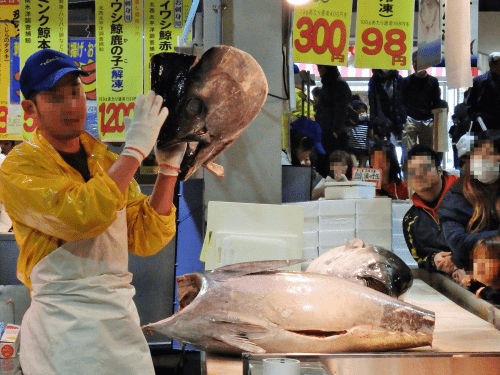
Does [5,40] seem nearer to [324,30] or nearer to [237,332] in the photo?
[324,30]

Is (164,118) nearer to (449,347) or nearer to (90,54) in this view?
(449,347)

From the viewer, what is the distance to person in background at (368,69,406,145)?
8.90m

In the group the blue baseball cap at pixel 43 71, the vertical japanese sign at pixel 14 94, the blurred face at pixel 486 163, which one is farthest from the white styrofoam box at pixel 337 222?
the vertical japanese sign at pixel 14 94

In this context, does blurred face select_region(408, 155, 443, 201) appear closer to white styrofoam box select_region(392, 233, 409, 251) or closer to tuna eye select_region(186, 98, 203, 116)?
white styrofoam box select_region(392, 233, 409, 251)

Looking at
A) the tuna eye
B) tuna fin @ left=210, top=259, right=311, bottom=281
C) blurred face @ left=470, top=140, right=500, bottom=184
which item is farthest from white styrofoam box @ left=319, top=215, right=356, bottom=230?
the tuna eye

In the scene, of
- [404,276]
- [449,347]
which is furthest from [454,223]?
[449,347]

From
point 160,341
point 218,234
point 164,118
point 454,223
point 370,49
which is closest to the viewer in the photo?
point 164,118

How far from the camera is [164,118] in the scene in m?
2.37

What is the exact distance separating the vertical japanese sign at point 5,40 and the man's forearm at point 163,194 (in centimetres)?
569

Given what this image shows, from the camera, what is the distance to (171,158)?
260cm

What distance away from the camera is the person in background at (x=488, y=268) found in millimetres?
3201

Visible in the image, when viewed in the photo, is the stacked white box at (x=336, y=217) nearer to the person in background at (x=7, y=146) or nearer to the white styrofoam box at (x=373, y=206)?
the white styrofoam box at (x=373, y=206)

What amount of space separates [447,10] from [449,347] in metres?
1.64

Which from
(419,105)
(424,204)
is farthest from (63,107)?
(419,105)
